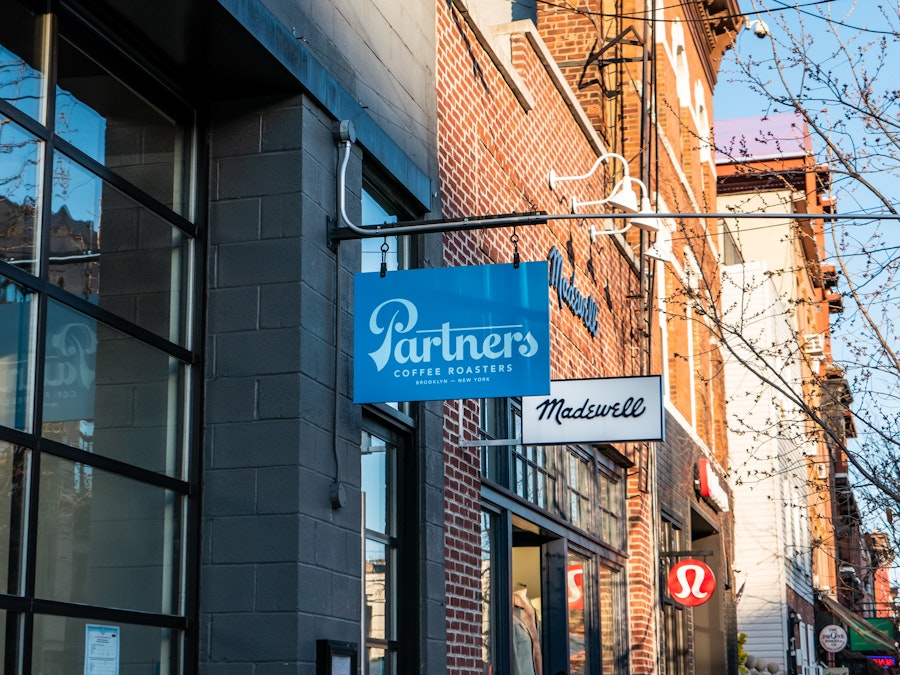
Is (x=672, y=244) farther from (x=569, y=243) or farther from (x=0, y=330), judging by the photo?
(x=0, y=330)

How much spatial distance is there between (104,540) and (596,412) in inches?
243

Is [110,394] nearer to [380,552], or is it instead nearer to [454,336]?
[454,336]

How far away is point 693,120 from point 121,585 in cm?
1973

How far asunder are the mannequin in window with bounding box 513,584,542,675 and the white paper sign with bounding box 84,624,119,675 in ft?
19.6

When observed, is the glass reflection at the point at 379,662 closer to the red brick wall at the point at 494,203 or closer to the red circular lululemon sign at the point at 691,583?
the red brick wall at the point at 494,203

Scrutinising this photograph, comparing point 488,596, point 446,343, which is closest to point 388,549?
point 446,343

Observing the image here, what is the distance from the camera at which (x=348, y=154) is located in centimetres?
777

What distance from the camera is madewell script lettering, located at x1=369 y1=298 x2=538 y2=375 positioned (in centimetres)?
734

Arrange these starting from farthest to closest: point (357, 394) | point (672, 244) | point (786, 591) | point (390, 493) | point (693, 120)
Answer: point (786, 591) → point (693, 120) → point (672, 244) → point (390, 493) → point (357, 394)

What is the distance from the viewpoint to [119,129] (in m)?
6.74

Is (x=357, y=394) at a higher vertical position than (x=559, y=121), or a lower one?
lower

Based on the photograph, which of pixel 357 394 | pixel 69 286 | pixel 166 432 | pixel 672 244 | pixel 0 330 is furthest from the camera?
pixel 672 244

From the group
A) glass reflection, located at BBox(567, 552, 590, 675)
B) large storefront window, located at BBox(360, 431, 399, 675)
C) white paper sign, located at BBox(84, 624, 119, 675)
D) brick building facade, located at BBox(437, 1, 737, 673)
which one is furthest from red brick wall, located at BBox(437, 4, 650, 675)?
white paper sign, located at BBox(84, 624, 119, 675)

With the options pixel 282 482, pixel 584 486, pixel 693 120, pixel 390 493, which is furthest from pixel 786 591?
pixel 282 482
